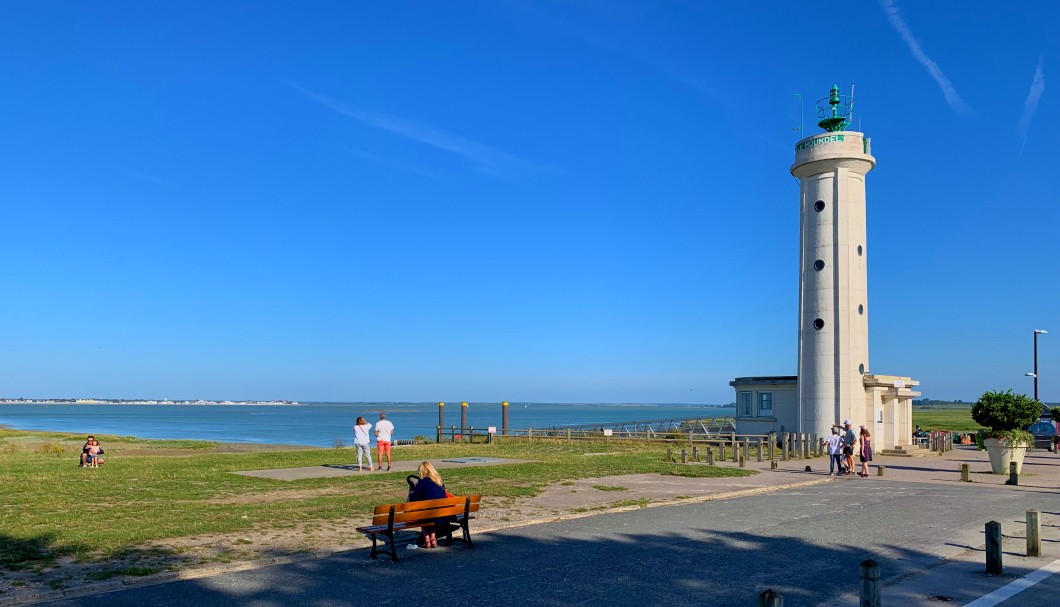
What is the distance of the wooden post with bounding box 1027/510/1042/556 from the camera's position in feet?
35.8

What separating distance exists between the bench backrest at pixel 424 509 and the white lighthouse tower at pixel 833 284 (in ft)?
82.8

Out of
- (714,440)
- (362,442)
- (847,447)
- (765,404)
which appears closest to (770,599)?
(362,442)

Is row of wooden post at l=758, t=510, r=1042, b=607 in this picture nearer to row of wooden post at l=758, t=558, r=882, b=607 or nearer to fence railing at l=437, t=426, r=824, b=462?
row of wooden post at l=758, t=558, r=882, b=607

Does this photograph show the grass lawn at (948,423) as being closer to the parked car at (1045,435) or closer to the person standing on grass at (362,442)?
the parked car at (1045,435)

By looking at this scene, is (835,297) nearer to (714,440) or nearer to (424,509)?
(714,440)

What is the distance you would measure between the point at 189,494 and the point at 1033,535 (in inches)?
549

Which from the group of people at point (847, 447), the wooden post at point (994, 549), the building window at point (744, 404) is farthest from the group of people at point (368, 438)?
the building window at point (744, 404)

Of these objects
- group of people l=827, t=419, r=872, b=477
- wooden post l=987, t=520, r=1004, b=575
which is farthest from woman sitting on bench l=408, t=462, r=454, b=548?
group of people l=827, t=419, r=872, b=477

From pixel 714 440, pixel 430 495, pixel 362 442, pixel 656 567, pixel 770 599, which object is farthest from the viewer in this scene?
pixel 714 440

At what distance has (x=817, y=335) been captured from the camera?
1346 inches

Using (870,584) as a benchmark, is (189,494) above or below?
below

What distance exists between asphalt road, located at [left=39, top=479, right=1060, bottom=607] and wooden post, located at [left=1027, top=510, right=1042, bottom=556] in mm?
459

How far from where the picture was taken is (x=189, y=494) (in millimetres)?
16375

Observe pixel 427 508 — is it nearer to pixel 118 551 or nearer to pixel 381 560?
pixel 381 560
